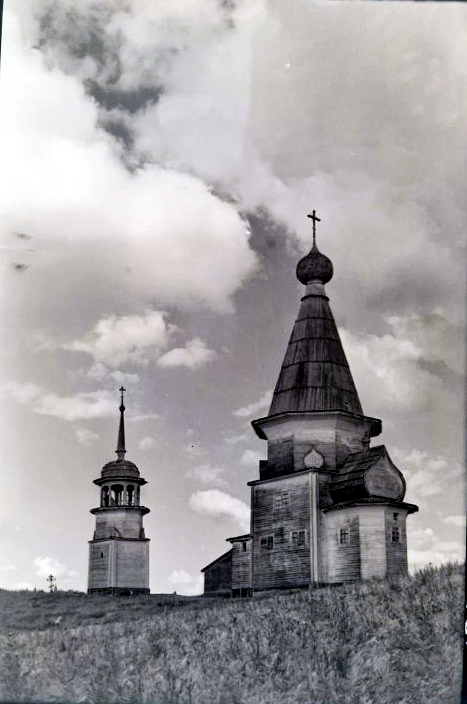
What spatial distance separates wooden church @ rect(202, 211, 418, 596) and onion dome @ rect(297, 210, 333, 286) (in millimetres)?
17

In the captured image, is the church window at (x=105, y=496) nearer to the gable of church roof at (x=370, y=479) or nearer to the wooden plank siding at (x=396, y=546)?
the gable of church roof at (x=370, y=479)

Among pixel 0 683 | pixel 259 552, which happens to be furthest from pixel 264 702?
pixel 259 552

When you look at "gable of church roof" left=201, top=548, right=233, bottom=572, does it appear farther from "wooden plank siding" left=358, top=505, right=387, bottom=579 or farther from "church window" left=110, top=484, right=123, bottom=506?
"wooden plank siding" left=358, top=505, right=387, bottom=579

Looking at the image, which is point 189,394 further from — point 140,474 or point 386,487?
point 386,487

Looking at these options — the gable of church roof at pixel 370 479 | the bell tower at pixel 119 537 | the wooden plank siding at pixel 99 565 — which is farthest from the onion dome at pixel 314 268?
the wooden plank siding at pixel 99 565

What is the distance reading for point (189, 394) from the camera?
43.8 feet

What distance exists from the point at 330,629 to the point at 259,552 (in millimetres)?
3655

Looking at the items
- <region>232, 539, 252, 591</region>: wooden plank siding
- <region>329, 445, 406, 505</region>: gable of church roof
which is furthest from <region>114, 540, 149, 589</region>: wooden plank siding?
<region>329, 445, 406, 505</region>: gable of church roof

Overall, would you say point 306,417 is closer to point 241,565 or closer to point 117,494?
point 241,565

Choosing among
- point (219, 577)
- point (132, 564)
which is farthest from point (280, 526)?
point (132, 564)

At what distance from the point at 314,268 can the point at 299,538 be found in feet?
15.4

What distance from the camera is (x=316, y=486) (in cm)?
1476

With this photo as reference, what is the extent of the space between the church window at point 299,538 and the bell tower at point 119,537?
257 cm

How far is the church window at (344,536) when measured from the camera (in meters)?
14.1
